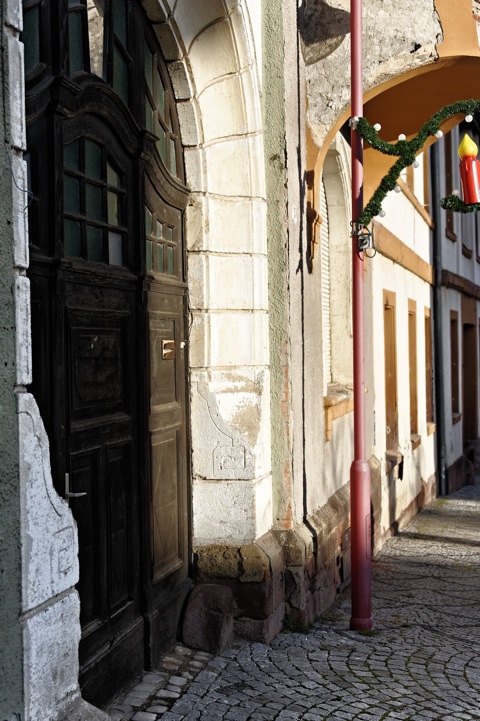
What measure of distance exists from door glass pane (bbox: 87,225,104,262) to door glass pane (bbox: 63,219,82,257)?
0.12 m

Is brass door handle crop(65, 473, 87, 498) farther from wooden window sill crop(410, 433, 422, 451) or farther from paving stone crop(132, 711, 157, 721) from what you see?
wooden window sill crop(410, 433, 422, 451)

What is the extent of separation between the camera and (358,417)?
643 cm

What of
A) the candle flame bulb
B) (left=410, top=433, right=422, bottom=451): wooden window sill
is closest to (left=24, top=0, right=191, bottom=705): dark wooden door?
the candle flame bulb

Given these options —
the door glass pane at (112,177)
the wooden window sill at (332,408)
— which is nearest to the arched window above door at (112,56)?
the door glass pane at (112,177)

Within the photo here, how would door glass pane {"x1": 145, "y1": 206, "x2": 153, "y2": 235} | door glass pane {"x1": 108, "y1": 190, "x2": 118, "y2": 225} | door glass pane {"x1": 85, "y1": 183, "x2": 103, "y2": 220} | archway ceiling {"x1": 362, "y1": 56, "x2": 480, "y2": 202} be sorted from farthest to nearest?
1. archway ceiling {"x1": 362, "y1": 56, "x2": 480, "y2": 202}
2. door glass pane {"x1": 145, "y1": 206, "x2": 153, "y2": 235}
3. door glass pane {"x1": 108, "y1": 190, "x2": 118, "y2": 225}
4. door glass pane {"x1": 85, "y1": 183, "x2": 103, "y2": 220}

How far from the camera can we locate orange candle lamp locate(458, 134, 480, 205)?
19.9 ft

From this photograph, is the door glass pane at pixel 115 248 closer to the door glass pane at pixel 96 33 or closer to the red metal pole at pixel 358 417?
the door glass pane at pixel 96 33

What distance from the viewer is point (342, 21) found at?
7039 millimetres

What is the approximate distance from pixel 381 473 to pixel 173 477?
14.6 feet

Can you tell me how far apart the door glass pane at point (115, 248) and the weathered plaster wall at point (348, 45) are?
8.26ft

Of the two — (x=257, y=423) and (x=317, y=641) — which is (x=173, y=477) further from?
(x=317, y=641)

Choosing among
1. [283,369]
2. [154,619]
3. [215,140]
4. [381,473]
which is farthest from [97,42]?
[381,473]

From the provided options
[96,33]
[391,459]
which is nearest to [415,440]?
[391,459]

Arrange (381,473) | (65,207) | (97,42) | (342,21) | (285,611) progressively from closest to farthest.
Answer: (65,207), (97,42), (285,611), (342,21), (381,473)
